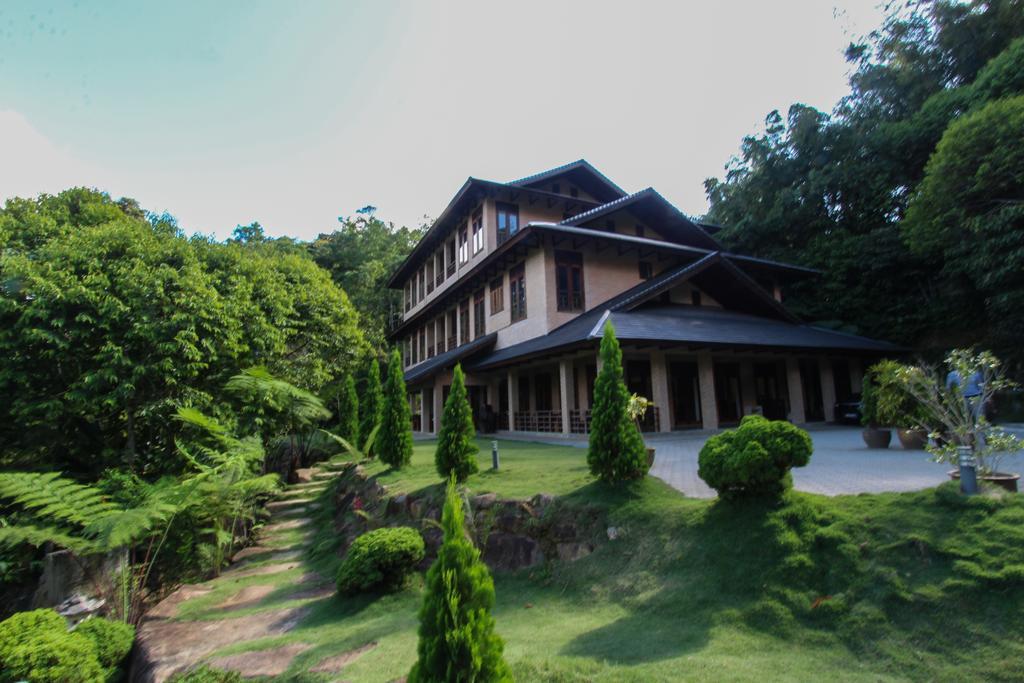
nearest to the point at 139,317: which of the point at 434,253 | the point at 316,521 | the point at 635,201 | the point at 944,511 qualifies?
the point at 316,521

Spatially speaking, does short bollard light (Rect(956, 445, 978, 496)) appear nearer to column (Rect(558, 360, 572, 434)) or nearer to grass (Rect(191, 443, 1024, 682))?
grass (Rect(191, 443, 1024, 682))

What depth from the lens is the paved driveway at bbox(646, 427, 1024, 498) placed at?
22.8 feet

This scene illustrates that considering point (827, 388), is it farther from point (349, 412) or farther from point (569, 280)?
point (349, 412)

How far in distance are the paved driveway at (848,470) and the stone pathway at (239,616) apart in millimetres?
5540

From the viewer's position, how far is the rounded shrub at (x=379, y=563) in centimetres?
642

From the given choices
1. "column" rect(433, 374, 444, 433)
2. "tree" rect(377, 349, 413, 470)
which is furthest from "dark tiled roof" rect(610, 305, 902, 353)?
"column" rect(433, 374, 444, 433)

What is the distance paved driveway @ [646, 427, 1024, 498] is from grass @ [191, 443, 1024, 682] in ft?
4.93

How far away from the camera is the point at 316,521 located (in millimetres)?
11547

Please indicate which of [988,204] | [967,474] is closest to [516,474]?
[967,474]

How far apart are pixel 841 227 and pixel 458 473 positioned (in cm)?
3092

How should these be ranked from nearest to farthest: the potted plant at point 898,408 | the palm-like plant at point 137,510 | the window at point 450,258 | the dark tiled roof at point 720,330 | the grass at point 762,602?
the grass at point 762,602, the palm-like plant at point 137,510, the potted plant at point 898,408, the dark tiled roof at point 720,330, the window at point 450,258

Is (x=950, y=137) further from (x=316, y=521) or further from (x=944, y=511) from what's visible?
(x=316, y=521)

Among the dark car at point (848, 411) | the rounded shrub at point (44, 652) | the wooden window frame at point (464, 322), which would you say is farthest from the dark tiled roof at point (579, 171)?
the rounded shrub at point (44, 652)

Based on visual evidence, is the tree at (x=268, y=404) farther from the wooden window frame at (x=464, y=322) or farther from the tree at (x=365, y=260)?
the tree at (x=365, y=260)
